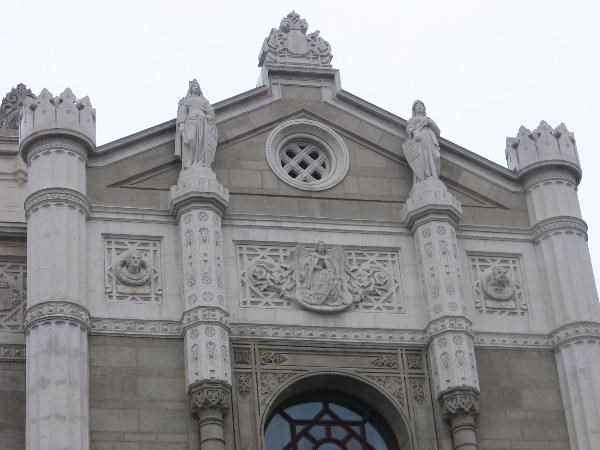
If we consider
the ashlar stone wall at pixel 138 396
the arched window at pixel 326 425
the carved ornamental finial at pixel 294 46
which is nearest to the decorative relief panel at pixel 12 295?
the ashlar stone wall at pixel 138 396

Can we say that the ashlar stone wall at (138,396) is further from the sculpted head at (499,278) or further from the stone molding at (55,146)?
the sculpted head at (499,278)

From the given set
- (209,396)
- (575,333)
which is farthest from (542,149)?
(209,396)

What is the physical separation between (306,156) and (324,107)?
1045 millimetres

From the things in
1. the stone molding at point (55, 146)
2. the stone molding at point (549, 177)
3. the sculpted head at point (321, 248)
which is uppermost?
the stone molding at point (55, 146)

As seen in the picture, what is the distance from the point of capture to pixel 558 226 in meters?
30.4

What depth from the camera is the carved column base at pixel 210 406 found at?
26859 mm

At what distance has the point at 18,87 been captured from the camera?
133 feet

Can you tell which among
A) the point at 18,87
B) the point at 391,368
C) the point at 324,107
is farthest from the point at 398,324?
the point at 18,87

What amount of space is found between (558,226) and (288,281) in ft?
16.1

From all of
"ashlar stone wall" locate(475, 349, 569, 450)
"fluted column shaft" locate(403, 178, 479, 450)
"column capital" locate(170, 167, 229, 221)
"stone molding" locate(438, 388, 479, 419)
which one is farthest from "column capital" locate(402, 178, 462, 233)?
"stone molding" locate(438, 388, 479, 419)

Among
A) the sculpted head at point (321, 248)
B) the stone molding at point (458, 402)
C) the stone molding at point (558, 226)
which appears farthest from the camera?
the stone molding at point (558, 226)

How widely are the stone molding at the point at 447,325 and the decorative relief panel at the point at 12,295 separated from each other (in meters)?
6.63

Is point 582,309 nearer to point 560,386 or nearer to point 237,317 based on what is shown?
point 560,386

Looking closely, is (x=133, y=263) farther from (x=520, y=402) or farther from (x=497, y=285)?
(x=520, y=402)
